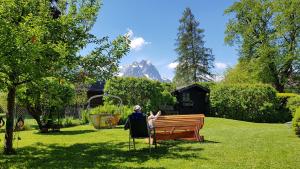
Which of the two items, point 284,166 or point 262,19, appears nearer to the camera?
point 284,166

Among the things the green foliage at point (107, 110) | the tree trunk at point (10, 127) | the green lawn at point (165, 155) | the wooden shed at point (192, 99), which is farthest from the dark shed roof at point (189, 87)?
the tree trunk at point (10, 127)

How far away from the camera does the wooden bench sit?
13.6 m

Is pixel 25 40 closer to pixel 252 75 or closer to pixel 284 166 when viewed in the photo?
pixel 284 166

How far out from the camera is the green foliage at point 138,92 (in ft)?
106

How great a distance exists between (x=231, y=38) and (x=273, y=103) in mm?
19768

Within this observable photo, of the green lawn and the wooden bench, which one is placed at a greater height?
the wooden bench

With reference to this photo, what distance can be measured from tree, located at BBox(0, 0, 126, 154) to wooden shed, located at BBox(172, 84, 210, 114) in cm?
2522

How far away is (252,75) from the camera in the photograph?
150 feet

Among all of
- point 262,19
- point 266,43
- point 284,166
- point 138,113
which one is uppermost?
point 262,19

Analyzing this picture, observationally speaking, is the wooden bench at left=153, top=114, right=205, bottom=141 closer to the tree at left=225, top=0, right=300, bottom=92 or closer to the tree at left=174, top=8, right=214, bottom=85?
the tree at left=225, top=0, right=300, bottom=92

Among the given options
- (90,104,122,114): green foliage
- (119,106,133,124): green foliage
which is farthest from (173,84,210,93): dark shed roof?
(90,104,122,114): green foliage

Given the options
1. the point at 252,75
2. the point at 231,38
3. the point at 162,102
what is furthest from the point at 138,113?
the point at 231,38

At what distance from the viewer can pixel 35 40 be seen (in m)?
11.2

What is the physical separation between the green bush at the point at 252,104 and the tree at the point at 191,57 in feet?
118
